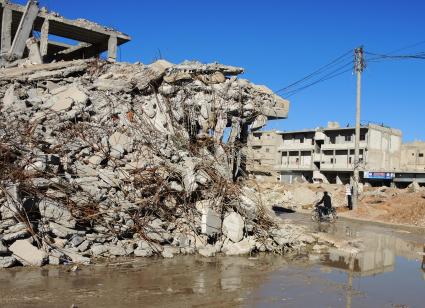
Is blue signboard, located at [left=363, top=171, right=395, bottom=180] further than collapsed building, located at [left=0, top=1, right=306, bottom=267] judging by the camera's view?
Yes

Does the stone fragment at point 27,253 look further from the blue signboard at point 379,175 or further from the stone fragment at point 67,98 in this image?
the blue signboard at point 379,175

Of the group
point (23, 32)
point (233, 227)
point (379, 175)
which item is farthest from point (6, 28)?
point (379, 175)

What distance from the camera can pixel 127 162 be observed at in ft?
37.4

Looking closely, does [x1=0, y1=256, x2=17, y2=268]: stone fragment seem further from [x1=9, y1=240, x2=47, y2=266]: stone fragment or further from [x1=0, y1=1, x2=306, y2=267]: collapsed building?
[x1=9, y1=240, x2=47, y2=266]: stone fragment

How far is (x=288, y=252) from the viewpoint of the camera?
1155cm

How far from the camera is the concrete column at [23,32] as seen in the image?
1998cm

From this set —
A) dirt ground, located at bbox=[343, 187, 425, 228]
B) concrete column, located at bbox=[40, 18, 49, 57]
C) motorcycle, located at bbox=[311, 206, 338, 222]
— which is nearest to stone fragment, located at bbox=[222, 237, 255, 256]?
motorcycle, located at bbox=[311, 206, 338, 222]

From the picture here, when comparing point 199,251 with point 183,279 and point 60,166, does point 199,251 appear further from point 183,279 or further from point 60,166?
point 60,166

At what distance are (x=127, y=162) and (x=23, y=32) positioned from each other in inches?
503

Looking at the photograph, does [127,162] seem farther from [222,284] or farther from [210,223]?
[222,284]

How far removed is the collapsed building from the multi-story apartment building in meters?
47.2

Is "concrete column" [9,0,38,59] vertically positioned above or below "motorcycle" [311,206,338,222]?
above

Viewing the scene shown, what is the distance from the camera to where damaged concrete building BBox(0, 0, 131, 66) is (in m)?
20.6

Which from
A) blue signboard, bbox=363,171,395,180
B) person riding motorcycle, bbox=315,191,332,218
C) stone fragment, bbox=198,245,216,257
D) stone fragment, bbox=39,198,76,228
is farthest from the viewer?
blue signboard, bbox=363,171,395,180
